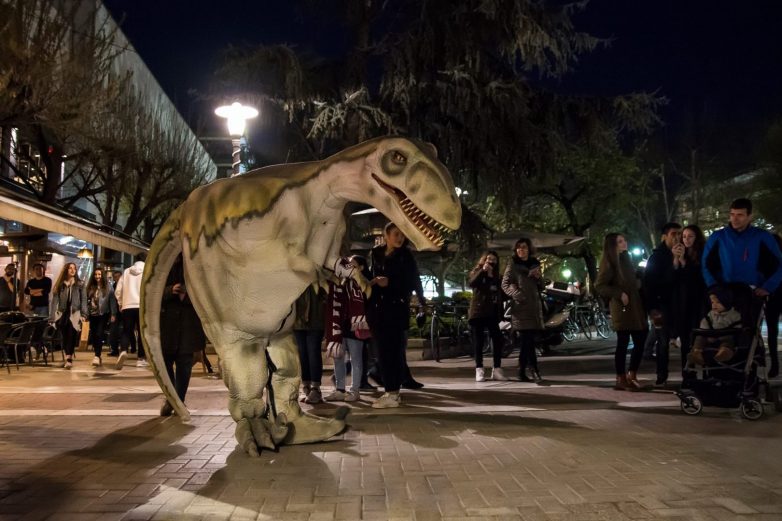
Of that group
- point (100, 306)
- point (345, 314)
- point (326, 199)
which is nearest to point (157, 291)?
point (326, 199)

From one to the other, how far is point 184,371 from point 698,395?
480 centimetres

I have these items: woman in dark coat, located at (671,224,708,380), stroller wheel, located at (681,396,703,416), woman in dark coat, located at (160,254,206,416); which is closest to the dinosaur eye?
woman in dark coat, located at (160,254,206,416)

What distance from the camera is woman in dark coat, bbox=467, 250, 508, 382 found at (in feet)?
29.9

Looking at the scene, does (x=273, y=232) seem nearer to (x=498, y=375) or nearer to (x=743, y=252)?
(x=743, y=252)

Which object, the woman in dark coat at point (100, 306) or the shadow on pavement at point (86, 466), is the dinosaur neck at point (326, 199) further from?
the woman in dark coat at point (100, 306)

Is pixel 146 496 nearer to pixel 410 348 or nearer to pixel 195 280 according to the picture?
pixel 195 280

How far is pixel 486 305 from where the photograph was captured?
9.14 metres

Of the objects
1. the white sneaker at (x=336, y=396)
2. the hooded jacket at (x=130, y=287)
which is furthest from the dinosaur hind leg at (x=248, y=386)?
Result: the hooded jacket at (x=130, y=287)

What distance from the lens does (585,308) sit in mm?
18375

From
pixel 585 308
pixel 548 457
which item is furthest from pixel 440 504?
pixel 585 308

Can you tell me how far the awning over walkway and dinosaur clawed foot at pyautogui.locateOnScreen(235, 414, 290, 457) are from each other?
20.4ft

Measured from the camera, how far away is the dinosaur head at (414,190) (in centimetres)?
432

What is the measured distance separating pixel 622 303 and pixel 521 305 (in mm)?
1360

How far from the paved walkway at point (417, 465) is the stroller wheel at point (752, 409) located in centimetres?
9
